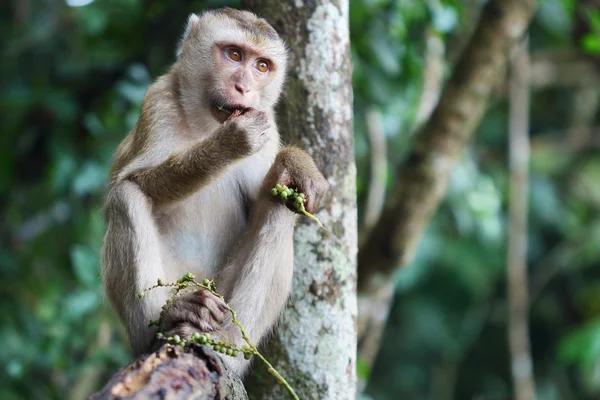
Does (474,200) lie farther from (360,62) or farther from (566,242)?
(566,242)

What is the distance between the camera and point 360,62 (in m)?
6.40

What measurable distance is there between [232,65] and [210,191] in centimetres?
74

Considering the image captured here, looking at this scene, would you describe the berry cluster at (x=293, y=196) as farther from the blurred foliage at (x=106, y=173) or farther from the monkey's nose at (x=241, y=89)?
the blurred foliage at (x=106, y=173)

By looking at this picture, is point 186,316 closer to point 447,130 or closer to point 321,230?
point 321,230

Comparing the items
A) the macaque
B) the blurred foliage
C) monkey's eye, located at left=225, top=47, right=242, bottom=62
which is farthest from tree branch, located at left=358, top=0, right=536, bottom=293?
monkey's eye, located at left=225, top=47, right=242, bottom=62

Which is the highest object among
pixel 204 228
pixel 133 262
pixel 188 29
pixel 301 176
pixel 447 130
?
pixel 188 29

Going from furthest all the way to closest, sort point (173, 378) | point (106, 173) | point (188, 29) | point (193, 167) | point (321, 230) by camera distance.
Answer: point (106, 173)
point (188, 29)
point (321, 230)
point (193, 167)
point (173, 378)

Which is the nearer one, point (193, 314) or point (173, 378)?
point (173, 378)

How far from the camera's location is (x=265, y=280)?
420 cm

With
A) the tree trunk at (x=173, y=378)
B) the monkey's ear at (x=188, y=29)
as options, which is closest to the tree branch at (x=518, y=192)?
the monkey's ear at (x=188, y=29)

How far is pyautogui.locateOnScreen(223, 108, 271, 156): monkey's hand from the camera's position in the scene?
3.99m

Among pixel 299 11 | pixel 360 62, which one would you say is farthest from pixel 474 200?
pixel 299 11

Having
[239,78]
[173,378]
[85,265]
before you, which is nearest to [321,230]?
[239,78]

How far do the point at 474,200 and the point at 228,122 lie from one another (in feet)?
11.1
